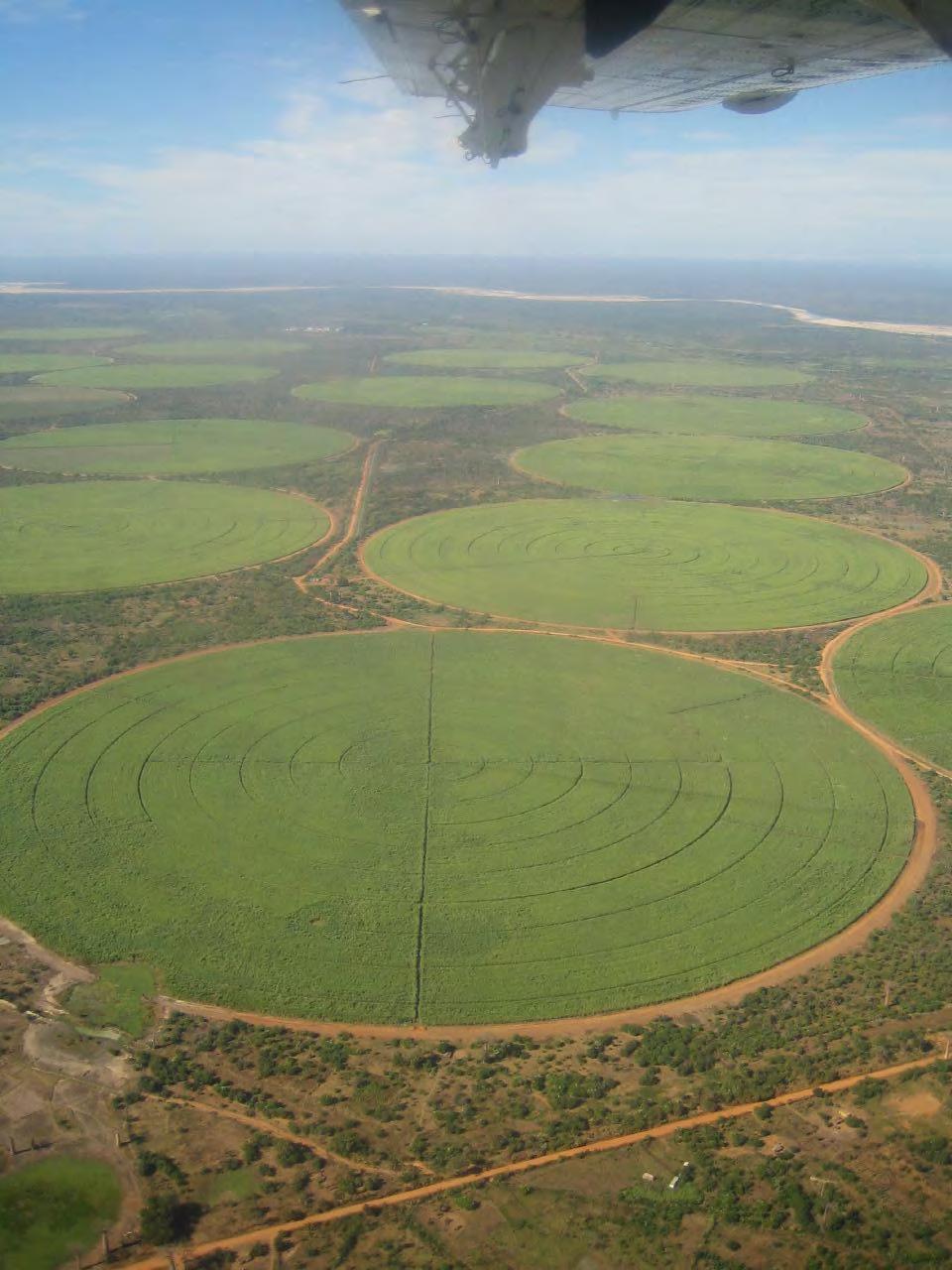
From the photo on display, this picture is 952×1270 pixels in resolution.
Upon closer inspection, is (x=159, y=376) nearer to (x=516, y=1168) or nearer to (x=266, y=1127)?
(x=266, y=1127)

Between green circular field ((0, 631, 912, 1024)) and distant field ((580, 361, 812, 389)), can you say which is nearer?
green circular field ((0, 631, 912, 1024))

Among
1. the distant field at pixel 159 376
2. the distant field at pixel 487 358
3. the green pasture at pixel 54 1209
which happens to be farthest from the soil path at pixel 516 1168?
the distant field at pixel 487 358

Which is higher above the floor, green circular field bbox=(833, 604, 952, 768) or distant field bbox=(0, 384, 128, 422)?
distant field bbox=(0, 384, 128, 422)

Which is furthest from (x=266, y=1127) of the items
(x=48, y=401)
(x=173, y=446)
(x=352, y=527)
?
(x=48, y=401)

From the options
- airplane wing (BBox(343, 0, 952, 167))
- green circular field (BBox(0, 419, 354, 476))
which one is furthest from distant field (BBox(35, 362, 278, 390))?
airplane wing (BBox(343, 0, 952, 167))

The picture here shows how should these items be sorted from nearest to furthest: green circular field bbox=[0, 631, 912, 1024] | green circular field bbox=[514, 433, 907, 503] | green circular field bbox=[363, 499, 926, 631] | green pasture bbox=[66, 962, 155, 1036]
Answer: green pasture bbox=[66, 962, 155, 1036] → green circular field bbox=[0, 631, 912, 1024] → green circular field bbox=[363, 499, 926, 631] → green circular field bbox=[514, 433, 907, 503]

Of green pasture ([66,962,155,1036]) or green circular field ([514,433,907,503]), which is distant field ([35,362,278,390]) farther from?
green pasture ([66,962,155,1036])

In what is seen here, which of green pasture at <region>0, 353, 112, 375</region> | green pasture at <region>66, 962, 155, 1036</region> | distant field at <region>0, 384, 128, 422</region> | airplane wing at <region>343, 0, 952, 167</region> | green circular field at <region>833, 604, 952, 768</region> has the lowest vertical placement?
green pasture at <region>66, 962, 155, 1036</region>
